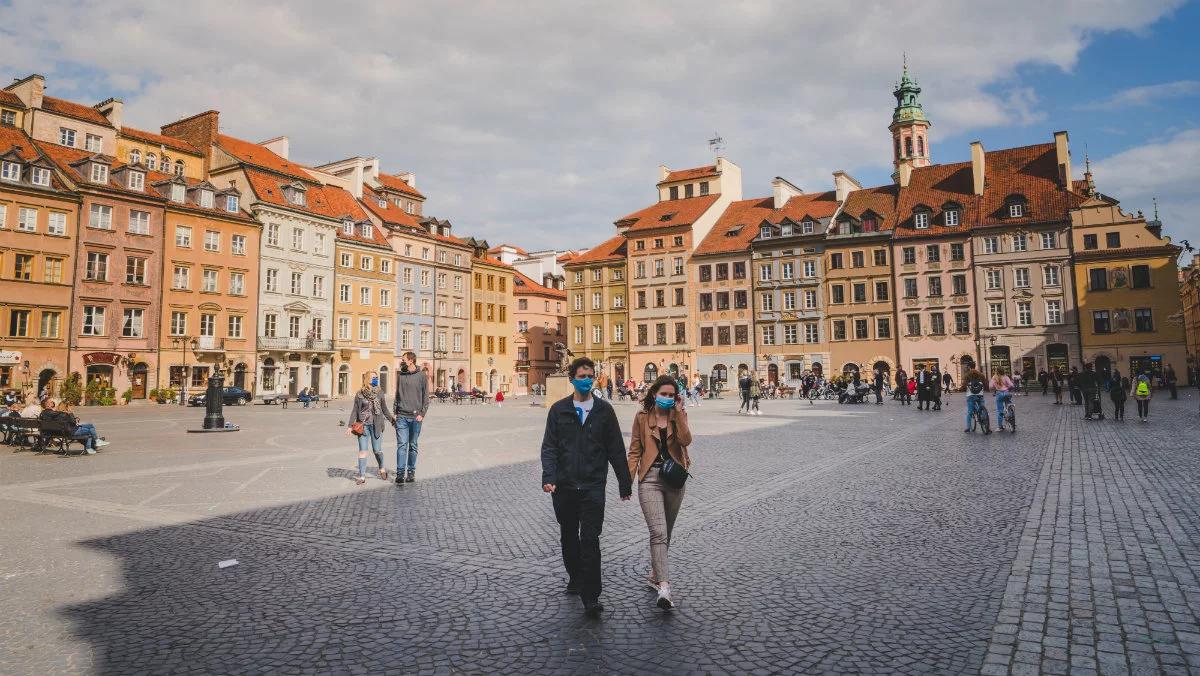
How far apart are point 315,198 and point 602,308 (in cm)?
2709

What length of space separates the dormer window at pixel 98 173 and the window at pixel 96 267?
4584 mm

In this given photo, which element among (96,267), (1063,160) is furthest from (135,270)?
(1063,160)

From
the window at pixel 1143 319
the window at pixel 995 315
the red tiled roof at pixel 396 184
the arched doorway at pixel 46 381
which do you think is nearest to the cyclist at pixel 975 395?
the window at pixel 995 315

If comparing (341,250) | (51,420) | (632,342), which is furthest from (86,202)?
(632,342)

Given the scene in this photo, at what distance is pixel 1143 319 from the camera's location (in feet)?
159

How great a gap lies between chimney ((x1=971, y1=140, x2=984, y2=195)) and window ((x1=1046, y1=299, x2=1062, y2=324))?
996 centimetres

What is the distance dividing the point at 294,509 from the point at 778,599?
6542 mm

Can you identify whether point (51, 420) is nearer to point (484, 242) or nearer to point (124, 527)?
point (124, 527)

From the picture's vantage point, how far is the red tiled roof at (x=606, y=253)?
69438 millimetres

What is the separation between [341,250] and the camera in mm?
58125

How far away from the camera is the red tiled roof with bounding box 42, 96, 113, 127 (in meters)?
46.1

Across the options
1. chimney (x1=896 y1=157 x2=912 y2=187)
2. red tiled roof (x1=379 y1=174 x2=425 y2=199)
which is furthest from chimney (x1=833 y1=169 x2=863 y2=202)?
red tiled roof (x1=379 y1=174 x2=425 y2=199)

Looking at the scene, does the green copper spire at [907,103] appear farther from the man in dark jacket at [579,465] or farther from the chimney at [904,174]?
the man in dark jacket at [579,465]

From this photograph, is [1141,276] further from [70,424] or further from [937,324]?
[70,424]
